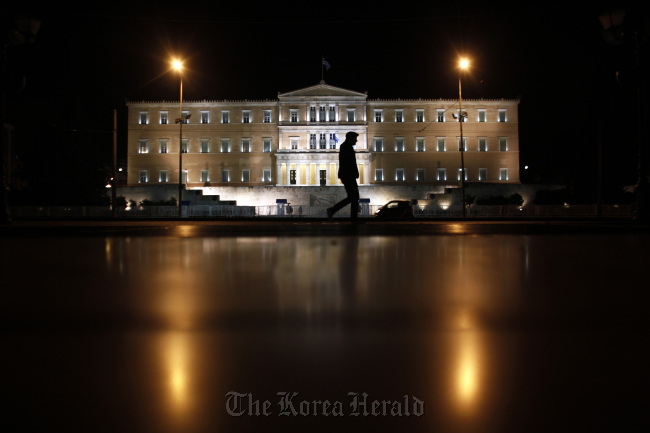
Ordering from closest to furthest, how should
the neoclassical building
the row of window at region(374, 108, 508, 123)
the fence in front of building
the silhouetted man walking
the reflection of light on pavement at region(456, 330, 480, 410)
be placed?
the reflection of light on pavement at region(456, 330, 480, 410), the silhouetted man walking, the fence in front of building, the neoclassical building, the row of window at region(374, 108, 508, 123)

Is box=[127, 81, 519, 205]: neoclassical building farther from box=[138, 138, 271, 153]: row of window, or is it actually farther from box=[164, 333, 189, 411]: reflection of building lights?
box=[164, 333, 189, 411]: reflection of building lights

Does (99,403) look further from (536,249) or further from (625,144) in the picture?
(625,144)

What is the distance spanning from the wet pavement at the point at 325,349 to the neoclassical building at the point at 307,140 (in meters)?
55.1

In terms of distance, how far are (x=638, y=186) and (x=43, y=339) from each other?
1172 cm

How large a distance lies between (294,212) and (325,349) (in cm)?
3196

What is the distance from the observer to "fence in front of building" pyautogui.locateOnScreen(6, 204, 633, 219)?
30.3m

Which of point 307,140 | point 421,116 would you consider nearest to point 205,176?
point 307,140

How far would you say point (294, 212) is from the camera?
33.7m

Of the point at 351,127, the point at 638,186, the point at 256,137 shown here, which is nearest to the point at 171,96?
the point at 256,137

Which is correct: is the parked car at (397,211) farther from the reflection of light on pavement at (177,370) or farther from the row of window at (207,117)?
the row of window at (207,117)

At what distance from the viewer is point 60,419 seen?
134 cm

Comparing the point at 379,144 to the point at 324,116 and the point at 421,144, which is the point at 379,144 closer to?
the point at 421,144

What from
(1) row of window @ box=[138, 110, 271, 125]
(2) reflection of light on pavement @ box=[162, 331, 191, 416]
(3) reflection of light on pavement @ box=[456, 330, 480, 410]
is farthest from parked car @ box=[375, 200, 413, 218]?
(1) row of window @ box=[138, 110, 271, 125]

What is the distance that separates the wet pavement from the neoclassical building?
55.1m
